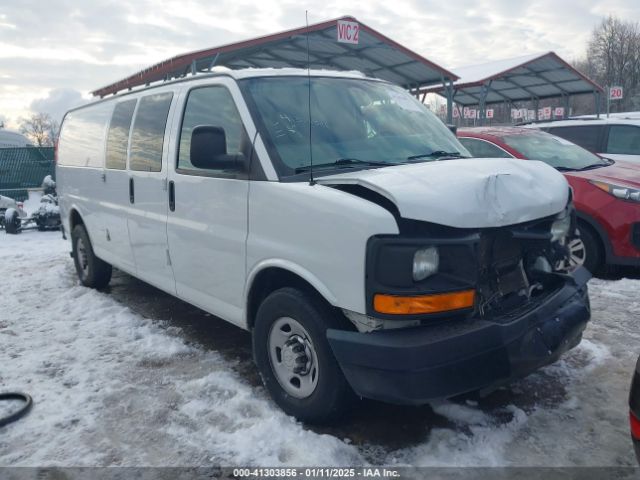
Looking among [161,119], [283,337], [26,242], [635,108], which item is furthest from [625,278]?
[635,108]

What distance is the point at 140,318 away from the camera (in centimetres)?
519

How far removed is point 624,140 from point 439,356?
25.7 ft

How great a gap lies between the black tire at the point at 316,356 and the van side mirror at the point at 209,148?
86 cm

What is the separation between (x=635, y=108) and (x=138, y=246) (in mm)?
56769

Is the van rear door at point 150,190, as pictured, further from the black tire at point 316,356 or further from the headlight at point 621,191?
the headlight at point 621,191

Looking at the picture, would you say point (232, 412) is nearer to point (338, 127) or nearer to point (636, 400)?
point (338, 127)

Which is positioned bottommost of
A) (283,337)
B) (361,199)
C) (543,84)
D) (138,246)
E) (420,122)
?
(283,337)

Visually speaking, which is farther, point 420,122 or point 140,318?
point 140,318

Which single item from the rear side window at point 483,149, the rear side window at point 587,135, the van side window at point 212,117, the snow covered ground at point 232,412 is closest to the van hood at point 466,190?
the van side window at point 212,117

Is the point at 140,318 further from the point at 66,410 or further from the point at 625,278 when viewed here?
the point at 625,278

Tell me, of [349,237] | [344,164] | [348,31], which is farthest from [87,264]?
[348,31]

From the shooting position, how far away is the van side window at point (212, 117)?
346 cm

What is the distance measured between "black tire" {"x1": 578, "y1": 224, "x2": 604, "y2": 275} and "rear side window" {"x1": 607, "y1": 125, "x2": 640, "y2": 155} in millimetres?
3558

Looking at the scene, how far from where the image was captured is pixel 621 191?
568 cm
